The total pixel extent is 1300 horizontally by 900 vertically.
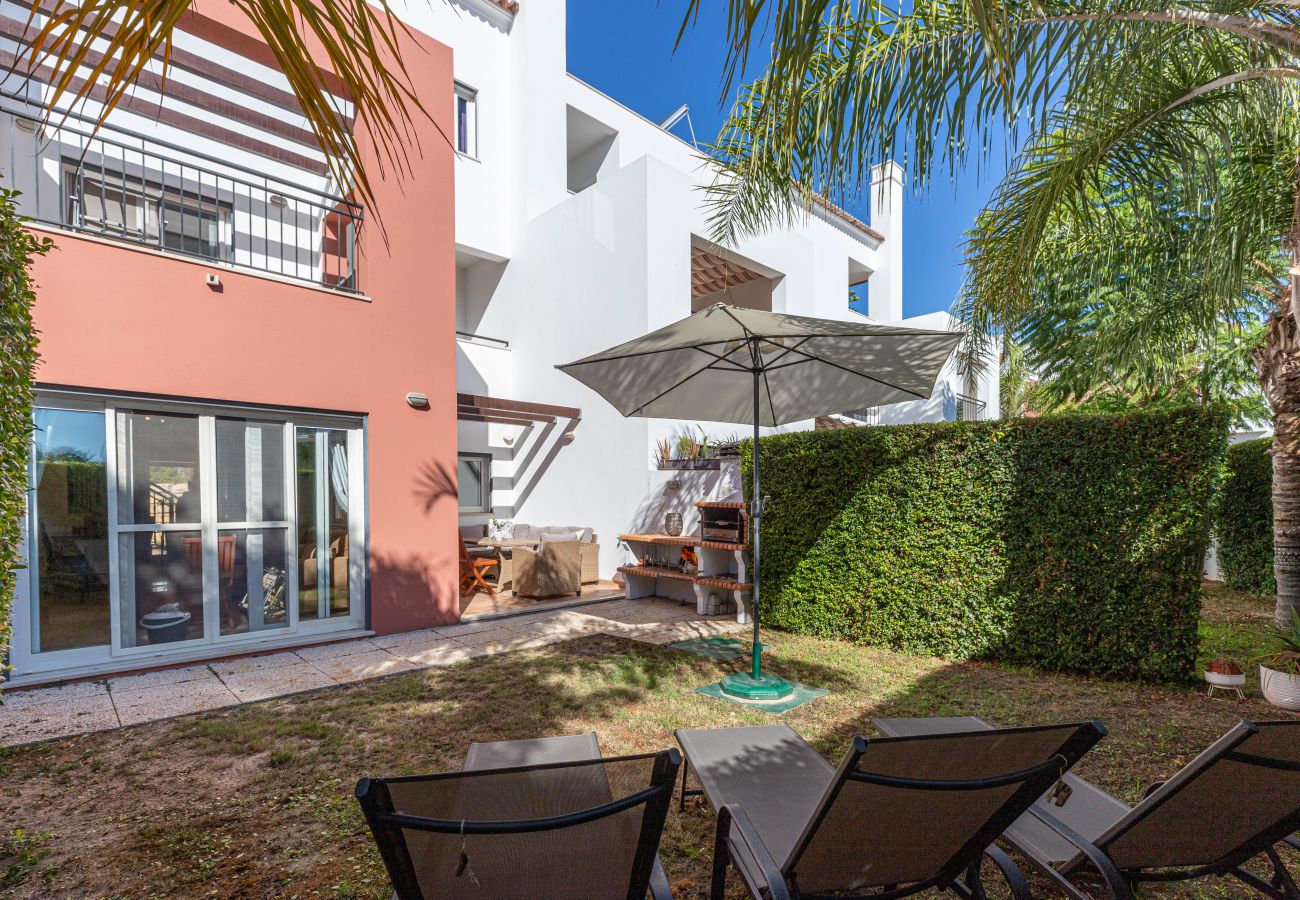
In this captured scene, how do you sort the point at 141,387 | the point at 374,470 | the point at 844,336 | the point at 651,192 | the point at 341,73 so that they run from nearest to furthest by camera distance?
the point at 341,73 < the point at 844,336 < the point at 141,387 < the point at 374,470 < the point at 651,192

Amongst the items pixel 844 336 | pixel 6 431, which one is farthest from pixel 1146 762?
pixel 6 431

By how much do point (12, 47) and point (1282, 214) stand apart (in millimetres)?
14121

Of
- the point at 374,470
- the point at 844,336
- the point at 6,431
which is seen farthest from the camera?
the point at 374,470

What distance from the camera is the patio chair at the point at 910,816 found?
1894 mm

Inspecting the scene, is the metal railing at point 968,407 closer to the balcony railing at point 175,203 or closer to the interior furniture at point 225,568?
the balcony railing at point 175,203

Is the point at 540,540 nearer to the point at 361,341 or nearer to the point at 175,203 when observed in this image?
the point at 361,341

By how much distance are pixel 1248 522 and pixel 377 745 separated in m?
12.4

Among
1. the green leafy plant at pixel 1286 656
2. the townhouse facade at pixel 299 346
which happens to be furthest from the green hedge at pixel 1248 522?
the green leafy plant at pixel 1286 656

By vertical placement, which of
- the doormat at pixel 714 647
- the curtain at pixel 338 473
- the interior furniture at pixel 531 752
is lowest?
the doormat at pixel 714 647

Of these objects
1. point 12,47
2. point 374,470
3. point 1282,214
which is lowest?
point 374,470

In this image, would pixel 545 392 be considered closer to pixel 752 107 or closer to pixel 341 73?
pixel 752 107

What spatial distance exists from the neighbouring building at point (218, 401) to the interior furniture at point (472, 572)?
2.08 m

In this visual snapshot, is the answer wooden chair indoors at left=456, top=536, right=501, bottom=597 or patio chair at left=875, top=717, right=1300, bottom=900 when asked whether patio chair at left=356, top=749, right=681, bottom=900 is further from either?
wooden chair indoors at left=456, top=536, right=501, bottom=597

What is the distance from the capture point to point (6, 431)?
3.83 meters
